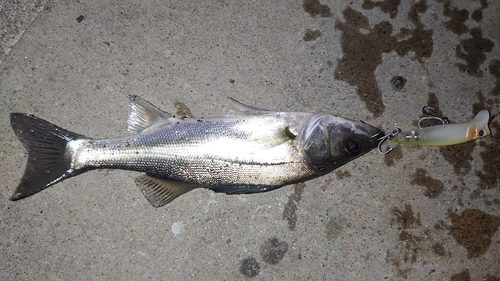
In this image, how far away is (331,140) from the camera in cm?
285

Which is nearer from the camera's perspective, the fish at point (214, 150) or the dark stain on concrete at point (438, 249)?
the fish at point (214, 150)

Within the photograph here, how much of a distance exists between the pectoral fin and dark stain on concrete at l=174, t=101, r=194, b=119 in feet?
2.11

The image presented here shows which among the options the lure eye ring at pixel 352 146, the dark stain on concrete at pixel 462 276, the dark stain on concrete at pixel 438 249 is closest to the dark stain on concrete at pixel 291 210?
the lure eye ring at pixel 352 146

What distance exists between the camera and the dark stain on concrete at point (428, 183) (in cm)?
332

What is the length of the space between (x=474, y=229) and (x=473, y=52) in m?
1.62

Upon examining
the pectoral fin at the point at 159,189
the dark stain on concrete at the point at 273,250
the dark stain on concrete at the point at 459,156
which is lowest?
the dark stain on concrete at the point at 273,250

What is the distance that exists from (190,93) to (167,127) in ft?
1.75

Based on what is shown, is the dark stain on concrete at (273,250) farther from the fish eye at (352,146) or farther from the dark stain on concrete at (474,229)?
the dark stain on concrete at (474,229)

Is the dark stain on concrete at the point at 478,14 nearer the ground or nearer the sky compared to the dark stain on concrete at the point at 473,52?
nearer the sky

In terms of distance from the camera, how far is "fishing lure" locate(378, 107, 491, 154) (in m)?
3.11

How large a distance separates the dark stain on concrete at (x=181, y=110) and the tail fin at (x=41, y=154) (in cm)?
84

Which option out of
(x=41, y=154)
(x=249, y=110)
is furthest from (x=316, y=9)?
(x=41, y=154)

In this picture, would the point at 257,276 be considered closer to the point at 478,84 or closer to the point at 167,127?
the point at 167,127

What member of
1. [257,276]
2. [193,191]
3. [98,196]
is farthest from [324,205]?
[98,196]
